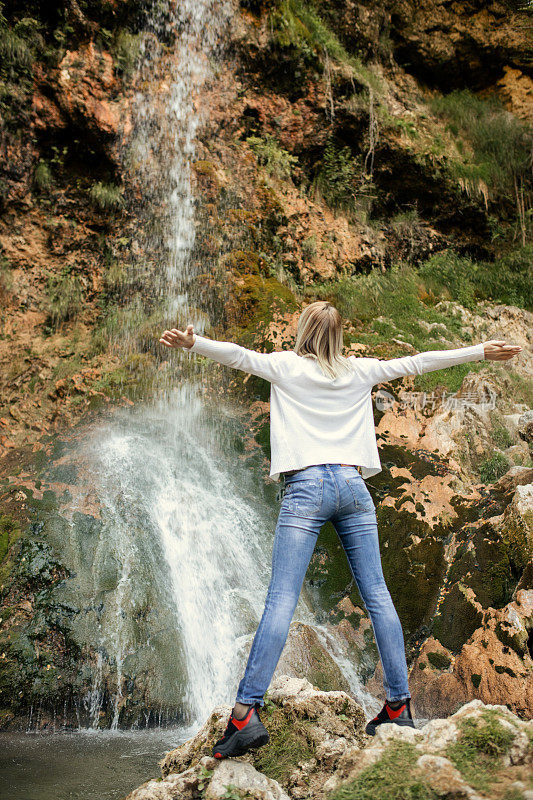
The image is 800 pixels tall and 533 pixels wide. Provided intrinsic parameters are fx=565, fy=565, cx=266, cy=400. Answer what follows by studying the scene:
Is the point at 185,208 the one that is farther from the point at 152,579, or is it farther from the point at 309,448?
the point at 309,448

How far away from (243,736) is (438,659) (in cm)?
305

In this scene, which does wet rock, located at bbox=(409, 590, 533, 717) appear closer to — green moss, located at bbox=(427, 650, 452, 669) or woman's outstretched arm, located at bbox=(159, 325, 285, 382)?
green moss, located at bbox=(427, 650, 452, 669)

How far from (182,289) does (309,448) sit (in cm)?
765

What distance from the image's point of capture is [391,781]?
1881 mm

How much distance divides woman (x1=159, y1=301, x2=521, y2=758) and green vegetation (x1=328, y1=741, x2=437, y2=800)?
1.21 feet

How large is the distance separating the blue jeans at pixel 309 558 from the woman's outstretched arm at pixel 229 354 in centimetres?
53

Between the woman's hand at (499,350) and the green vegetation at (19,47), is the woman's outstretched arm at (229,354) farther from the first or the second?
the green vegetation at (19,47)

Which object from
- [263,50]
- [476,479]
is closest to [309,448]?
[476,479]

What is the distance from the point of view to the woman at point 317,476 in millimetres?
2344

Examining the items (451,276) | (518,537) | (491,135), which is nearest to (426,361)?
(518,537)

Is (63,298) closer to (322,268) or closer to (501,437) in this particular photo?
(322,268)

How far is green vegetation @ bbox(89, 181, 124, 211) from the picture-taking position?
10352 mm

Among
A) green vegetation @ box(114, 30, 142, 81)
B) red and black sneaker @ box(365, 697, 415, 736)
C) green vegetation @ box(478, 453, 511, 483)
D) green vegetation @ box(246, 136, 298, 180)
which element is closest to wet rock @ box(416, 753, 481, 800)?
red and black sneaker @ box(365, 697, 415, 736)

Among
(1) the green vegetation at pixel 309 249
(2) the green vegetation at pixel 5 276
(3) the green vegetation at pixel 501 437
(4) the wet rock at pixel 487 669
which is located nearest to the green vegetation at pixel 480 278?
(1) the green vegetation at pixel 309 249
